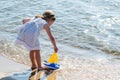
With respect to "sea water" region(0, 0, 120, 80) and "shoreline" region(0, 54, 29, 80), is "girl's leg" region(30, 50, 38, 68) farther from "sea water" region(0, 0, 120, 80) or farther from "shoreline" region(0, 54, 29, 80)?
"sea water" region(0, 0, 120, 80)

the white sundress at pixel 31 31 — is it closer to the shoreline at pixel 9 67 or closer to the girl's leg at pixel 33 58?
the girl's leg at pixel 33 58

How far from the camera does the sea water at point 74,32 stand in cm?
779

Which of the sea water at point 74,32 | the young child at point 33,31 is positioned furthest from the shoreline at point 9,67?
the young child at point 33,31

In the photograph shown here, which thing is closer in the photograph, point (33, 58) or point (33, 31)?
point (33, 31)

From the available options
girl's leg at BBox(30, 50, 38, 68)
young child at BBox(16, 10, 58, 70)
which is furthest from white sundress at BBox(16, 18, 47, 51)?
girl's leg at BBox(30, 50, 38, 68)

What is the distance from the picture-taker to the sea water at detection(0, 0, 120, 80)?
779 cm

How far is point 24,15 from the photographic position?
40.3 feet

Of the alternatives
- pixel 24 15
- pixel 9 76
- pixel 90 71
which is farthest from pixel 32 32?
pixel 24 15

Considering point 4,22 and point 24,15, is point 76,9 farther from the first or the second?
point 4,22

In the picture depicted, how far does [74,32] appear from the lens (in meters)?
10.3

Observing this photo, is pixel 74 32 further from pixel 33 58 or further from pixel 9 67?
pixel 33 58

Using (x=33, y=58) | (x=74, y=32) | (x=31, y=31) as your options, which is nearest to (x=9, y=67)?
(x=33, y=58)

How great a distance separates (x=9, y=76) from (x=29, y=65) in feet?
3.11

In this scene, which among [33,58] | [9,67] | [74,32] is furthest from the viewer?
[74,32]
